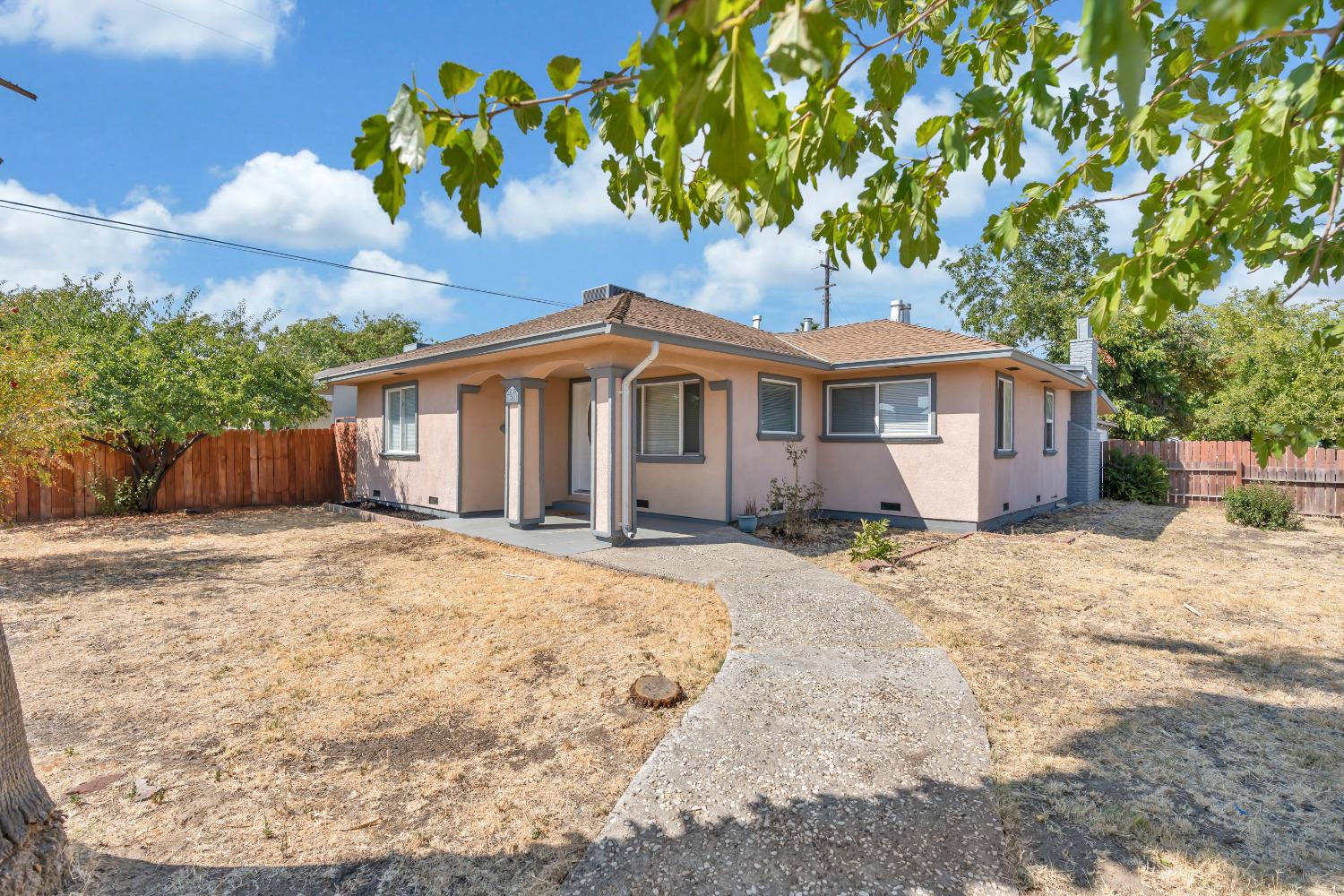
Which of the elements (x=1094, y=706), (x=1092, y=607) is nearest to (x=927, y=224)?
(x=1094, y=706)

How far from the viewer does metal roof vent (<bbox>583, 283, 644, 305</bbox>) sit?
12.4 metres

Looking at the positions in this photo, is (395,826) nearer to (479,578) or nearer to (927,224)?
(927,224)

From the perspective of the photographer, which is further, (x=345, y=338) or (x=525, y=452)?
(x=345, y=338)

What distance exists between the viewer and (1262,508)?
39.2ft

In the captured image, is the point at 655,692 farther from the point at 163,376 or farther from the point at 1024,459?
the point at 163,376

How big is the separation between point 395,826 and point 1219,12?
337cm

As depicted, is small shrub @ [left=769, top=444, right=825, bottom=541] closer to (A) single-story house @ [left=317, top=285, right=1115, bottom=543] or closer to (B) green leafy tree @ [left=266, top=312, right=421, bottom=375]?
(A) single-story house @ [left=317, top=285, right=1115, bottom=543]

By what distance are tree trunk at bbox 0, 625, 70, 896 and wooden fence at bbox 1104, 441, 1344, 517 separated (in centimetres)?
1687

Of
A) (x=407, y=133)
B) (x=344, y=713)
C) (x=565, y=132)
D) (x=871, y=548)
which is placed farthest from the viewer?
(x=871, y=548)

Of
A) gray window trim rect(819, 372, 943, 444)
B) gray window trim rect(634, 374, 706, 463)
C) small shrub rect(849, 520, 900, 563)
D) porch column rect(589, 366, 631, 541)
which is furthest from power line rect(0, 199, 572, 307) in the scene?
small shrub rect(849, 520, 900, 563)

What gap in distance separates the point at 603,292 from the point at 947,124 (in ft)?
34.4

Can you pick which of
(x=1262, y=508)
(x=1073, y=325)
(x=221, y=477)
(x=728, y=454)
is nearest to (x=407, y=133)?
(x=728, y=454)

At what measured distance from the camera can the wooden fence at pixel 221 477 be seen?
11.5 m

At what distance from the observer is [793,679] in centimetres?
407
